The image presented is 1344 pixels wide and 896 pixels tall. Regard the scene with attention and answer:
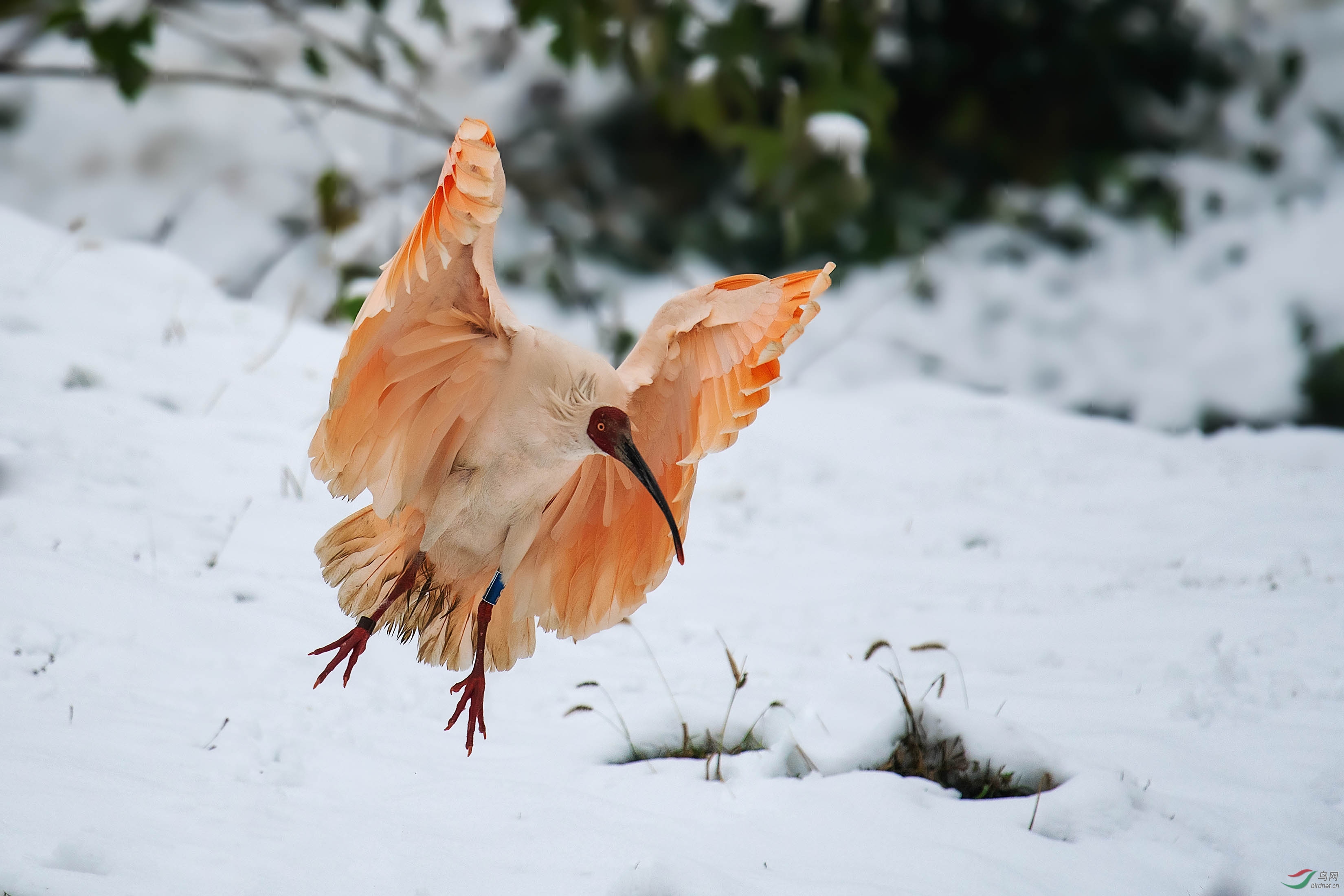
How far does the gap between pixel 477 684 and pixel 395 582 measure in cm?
21

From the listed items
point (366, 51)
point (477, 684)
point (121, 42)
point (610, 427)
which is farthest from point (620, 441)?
point (366, 51)

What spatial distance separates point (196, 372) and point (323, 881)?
216 cm

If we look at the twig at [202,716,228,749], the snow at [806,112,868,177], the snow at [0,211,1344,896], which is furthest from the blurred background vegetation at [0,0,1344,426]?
the twig at [202,716,228,749]

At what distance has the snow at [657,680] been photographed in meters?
1.37

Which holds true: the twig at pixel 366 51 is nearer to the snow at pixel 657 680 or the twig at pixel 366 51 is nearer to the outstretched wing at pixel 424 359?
the snow at pixel 657 680

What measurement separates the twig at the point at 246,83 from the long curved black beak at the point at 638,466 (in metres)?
3.23

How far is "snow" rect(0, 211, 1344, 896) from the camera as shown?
1.37 meters

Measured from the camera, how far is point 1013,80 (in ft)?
18.9

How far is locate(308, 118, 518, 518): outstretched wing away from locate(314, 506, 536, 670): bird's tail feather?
0.11m

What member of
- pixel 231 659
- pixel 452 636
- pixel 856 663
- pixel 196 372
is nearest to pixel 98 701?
pixel 231 659

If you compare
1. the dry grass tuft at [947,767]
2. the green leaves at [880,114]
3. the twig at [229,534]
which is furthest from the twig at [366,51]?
the dry grass tuft at [947,767]

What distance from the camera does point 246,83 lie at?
166 inches

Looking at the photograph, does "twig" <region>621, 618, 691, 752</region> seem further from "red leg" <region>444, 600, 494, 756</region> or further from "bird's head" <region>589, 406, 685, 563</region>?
"bird's head" <region>589, 406, 685, 563</region>

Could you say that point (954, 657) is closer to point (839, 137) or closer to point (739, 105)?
point (839, 137)
